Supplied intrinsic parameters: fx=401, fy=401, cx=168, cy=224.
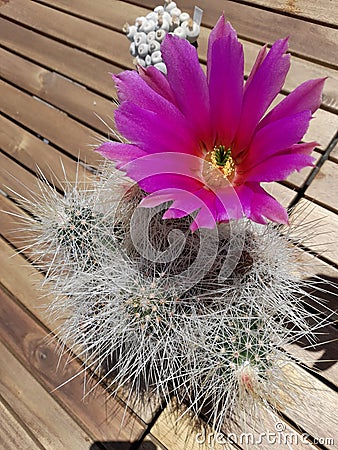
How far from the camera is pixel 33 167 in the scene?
3.14 ft

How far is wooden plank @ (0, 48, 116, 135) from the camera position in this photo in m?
0.96

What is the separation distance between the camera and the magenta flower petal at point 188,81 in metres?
0.41

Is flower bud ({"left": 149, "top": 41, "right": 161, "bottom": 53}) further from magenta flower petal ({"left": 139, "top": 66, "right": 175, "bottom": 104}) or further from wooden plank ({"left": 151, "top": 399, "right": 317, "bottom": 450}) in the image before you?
wooden plank ({"left": 151, "top": 399, "right": 317, "bottom": 450})

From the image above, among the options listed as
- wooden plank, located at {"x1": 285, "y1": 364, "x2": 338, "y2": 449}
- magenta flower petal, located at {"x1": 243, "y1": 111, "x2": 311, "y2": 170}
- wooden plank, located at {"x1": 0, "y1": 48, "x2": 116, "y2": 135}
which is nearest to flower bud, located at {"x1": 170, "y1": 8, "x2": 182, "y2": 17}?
wooden plank, located at {"x1": 0, "y1": 48, "x2": 116, "y2": 135}

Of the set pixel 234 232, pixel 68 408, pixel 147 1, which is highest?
pixel 147 1

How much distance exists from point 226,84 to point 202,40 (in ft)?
2.10

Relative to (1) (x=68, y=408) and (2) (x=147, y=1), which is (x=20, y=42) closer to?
(2) (x=147, y=1)

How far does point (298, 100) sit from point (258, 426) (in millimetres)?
476

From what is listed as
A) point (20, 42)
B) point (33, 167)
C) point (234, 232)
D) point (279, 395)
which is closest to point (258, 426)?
point (279, 395)

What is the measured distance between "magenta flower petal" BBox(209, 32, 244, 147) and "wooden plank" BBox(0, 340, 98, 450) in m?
0.55

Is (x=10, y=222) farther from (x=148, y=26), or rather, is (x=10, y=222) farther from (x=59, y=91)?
(x=148, y=26)

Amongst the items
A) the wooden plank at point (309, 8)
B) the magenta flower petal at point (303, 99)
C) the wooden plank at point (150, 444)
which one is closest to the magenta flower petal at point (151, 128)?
the magenta flower petal at point (303, 99)

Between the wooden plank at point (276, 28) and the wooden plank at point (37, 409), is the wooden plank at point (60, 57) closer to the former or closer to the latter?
the wooden plank at point (276, 28)

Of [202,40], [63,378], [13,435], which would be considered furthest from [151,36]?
[13,435]
